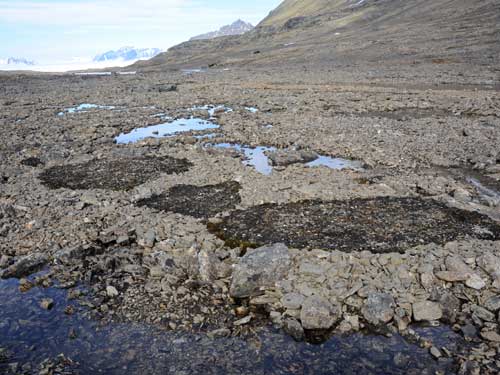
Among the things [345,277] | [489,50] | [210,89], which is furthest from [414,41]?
[345,277]

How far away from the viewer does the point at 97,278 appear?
10484 mm

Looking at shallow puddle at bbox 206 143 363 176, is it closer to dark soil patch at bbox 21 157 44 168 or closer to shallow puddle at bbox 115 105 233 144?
shallow puddle at bbox 115 105 233 144

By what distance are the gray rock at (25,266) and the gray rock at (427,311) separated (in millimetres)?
9302

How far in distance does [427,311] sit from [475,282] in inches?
61.2

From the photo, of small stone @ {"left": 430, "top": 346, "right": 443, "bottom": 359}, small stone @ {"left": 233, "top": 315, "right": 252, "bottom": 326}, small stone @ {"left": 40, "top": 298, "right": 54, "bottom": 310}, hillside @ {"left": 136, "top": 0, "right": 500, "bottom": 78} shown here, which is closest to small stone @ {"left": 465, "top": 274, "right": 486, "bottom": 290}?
small stone @ {"left": 430, "top": 346, "right": 443, "bottom": 359}

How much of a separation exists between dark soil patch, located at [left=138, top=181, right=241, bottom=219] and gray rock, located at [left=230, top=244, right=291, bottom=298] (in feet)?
11.8

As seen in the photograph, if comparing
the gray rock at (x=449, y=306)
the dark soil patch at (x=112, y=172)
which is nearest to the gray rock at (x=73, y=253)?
the dark soil patch at (x=112, y=172)

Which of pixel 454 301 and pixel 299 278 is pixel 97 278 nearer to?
pixel 299 278

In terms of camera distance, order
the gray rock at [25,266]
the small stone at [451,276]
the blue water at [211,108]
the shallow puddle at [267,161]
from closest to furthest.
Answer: the small stone at [451,276], the gray rock at [25,266], the shallow puddle at [267,161], the blue water at [211,108]

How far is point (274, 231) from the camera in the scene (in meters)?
12.3

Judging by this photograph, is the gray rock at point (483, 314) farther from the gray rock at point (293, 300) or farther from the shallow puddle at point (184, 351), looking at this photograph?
the gray rock at point (293, 300)

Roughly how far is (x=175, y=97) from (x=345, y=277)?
35.5m

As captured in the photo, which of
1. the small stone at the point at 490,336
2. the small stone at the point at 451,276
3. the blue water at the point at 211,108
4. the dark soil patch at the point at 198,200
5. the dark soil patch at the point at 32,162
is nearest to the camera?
the small stone at the point at 490,336

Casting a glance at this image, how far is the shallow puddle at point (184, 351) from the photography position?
Result: 7684 millimetres
